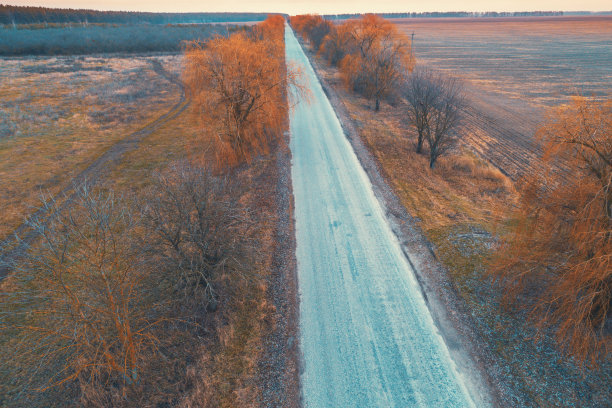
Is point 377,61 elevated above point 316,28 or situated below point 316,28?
below

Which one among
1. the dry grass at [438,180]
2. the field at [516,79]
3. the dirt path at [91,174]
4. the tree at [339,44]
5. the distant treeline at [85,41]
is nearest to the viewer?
the dirt path at [91,174]

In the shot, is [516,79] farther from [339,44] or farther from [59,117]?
[59,117]

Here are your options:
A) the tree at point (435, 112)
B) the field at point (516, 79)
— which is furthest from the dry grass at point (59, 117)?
the field at point (516, 79)

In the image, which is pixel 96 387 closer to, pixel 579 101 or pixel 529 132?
pixel 579 101

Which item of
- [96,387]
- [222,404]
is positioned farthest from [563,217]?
[96,387]

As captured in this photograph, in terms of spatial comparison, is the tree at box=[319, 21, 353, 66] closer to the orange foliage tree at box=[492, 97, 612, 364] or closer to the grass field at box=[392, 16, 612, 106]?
the grass field at box=[392, 16, 612, 106]

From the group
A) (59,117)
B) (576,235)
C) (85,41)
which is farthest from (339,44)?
(85,41)

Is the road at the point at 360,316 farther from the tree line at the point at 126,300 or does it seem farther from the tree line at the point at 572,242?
the tree line at the point at 572,242
